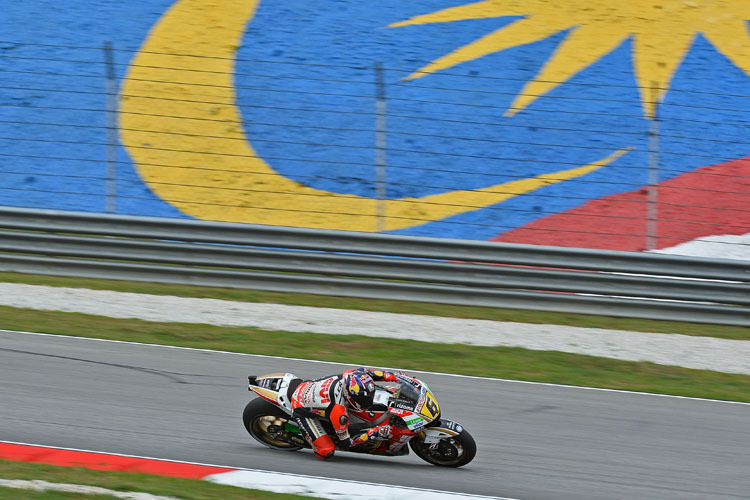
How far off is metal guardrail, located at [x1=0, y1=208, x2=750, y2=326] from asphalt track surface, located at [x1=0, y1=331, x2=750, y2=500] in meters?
2.84

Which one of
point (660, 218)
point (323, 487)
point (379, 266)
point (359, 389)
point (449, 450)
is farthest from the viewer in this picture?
point (660, 218)

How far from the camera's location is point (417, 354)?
1044cm

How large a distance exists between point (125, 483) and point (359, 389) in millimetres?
1669

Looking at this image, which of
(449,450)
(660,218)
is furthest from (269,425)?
(660,218)

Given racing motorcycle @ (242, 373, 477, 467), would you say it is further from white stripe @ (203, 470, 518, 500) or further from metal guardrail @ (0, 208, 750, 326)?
metal guardrail @ (0, 208, 750, 326)

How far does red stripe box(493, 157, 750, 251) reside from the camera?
14156 mm

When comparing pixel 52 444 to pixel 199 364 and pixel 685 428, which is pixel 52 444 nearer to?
pixel 199 364

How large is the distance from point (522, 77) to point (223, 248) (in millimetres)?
6906

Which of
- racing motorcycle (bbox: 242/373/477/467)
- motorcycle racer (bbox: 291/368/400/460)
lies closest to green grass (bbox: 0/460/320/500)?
motorcycle racer (bbox: 291/368/400/460)

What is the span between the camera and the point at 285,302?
496 inches

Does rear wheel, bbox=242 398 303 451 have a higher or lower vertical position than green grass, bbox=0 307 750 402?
higher

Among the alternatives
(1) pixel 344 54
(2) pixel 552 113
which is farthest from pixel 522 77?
(1) pixel 344 54

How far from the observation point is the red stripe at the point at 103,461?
6664mm

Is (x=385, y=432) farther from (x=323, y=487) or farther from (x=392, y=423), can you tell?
(x=323, y=487)
